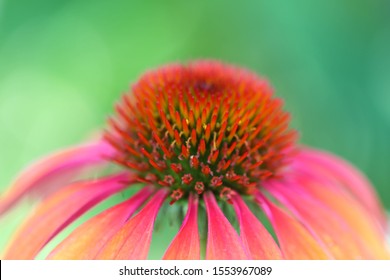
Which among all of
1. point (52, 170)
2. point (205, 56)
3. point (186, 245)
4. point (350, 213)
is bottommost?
point (350, 213)

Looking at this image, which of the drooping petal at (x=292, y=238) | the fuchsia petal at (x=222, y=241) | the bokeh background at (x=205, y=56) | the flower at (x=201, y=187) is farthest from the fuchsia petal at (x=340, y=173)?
the bokeh background at (x=205, y=56)

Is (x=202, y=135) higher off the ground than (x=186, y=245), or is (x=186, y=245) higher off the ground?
(x=202, y=135)

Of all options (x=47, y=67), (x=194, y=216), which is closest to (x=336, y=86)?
(x=47, y=67)

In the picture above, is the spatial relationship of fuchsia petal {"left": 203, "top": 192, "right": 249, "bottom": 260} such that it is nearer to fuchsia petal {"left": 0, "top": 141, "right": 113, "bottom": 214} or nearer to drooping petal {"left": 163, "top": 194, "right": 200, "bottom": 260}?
drooping petal {"left": 163, "top": 194, "right": 200, "bottom": 260}

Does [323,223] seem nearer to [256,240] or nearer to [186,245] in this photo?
[256,240]

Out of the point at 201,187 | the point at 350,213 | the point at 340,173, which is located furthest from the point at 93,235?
the point at 340,173

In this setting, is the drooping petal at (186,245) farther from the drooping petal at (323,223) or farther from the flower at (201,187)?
the drooping petal at (323,223)
